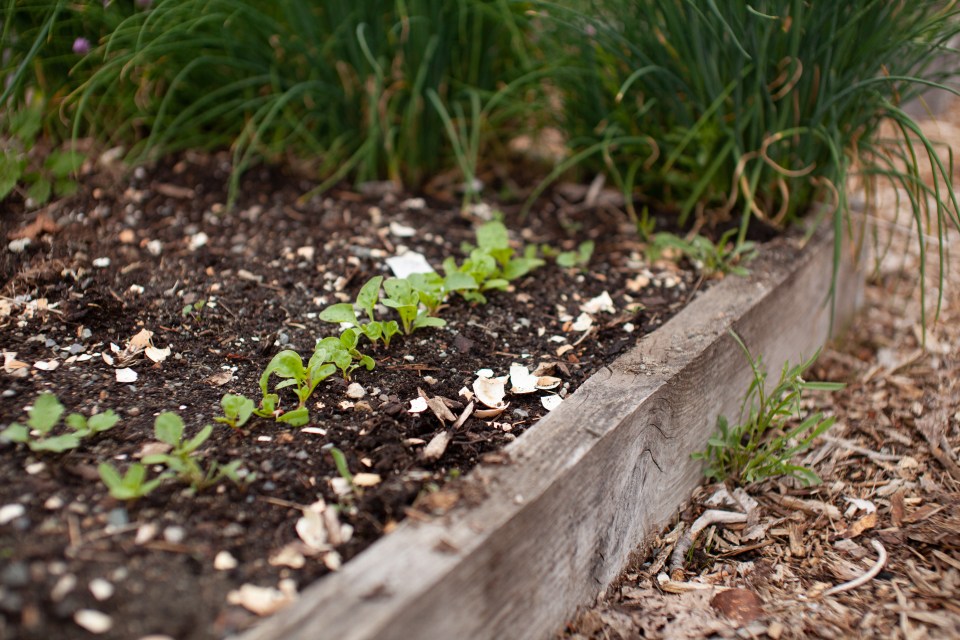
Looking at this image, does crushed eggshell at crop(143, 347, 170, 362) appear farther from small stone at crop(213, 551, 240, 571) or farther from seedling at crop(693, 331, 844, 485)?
seedling at crop(693, 331, 844, 485)

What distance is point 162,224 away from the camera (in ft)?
5.69

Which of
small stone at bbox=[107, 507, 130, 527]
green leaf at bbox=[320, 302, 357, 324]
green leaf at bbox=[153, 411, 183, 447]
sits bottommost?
small stone at bbox=[107, 507, 130, 527]

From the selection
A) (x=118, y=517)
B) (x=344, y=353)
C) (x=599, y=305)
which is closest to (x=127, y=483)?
(x=118, y=517)

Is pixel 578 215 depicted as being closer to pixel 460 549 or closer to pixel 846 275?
pixel 846 275

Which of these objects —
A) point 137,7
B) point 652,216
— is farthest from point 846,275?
point 137,7

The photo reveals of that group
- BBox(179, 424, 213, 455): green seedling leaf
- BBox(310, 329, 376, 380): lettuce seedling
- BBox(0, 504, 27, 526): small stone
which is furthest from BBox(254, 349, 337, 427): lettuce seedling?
BBox(0, 504, 27, 526): small stone

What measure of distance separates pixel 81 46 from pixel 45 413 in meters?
0.99

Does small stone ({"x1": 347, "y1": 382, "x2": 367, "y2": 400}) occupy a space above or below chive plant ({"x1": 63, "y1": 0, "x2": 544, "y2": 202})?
below

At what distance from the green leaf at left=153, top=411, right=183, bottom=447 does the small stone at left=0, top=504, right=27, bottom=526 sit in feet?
0.59

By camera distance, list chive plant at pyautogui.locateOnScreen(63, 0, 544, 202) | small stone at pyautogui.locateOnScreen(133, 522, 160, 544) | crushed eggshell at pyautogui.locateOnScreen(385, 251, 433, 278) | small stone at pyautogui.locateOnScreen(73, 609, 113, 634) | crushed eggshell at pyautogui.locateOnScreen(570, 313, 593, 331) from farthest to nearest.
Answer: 1. chive plant at pyautogui.locateOnScreen(63, 0, 544, 202)
2. crushed eggshell at pyautogui.locateOnScreen(385, 251, 433, 278)
3. crushed eggshell at pyautogui.locateOnScreen(570, 313, 593, 331)
4. small stone at pyautogui.locateOnScreen(133, 522, 160, 544)
5. small stone at pyautogui.locateOnScreen(73, 609, 113, 634)

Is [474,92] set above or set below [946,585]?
above

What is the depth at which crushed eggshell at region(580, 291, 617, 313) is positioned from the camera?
5.19 ft

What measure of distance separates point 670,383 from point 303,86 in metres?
1.12

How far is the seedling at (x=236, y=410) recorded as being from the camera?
3.70ft
